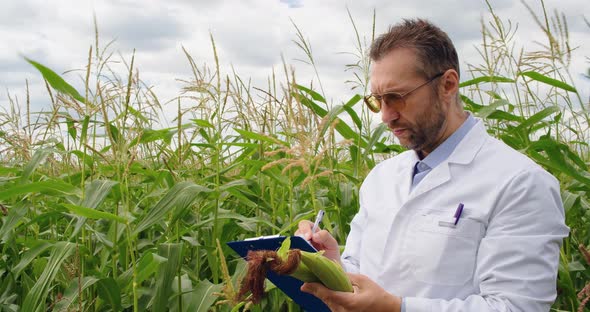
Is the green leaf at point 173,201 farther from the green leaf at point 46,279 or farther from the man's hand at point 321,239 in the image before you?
the man's hand at point 321,239

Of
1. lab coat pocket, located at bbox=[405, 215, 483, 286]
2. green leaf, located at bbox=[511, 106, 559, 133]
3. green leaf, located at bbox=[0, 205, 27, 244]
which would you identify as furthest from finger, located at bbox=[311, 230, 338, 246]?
green leaf, located at bbox=[0, 205, 27, 244]

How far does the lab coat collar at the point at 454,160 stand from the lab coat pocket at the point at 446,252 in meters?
0.15

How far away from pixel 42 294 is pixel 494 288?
2.34 meters

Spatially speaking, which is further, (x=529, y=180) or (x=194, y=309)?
(x=194, y=309)

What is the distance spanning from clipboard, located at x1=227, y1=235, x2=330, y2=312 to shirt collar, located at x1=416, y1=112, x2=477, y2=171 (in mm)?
760

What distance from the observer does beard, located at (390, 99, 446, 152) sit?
8.63 feet

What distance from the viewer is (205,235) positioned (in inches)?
153

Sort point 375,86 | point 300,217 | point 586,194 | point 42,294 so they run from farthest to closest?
1. point 586,194
2. point 300,217
3. point 42,294
4. point 375,86

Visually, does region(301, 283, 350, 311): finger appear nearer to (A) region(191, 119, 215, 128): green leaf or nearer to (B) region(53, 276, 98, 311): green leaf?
(B) region(53, 276, 98, 311): green leaf

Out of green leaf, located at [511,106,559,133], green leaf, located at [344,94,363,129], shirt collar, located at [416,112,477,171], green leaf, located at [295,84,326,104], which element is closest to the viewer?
shirt collar, located at [416,112,477,171]

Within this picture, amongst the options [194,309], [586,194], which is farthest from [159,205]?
[586,194]

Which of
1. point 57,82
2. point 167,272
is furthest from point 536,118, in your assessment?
point 57,82

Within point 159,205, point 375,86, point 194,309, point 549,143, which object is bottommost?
point 194,309

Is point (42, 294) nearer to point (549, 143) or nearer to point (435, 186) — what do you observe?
point (435, 186)
